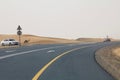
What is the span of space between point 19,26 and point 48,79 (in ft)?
211

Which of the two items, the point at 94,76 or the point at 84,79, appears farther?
the point at 94,76

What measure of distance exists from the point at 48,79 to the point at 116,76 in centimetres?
329

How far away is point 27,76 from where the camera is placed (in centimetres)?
1480

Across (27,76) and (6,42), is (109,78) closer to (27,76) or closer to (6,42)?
(27,76)

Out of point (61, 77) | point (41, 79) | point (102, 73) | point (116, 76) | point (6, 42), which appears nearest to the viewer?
point (41, 79)

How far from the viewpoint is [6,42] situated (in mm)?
75625

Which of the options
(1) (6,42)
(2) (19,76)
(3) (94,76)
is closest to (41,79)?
(2) (19,76)

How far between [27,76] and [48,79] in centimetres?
105

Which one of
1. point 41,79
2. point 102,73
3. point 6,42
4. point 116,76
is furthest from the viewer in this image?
point 6,42

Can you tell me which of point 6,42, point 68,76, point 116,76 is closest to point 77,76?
point 68,76

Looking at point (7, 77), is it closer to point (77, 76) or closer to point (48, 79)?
point (48, 79)

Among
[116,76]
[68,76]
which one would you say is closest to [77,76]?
[68,76]

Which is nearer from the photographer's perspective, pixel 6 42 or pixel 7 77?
pixel 7 77

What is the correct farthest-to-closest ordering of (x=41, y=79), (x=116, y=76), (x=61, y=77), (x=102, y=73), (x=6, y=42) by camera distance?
(x=6, y=42), (x=102, y=73), (x=116, y=76), (x=61, y=77), (x=41, y=79)
